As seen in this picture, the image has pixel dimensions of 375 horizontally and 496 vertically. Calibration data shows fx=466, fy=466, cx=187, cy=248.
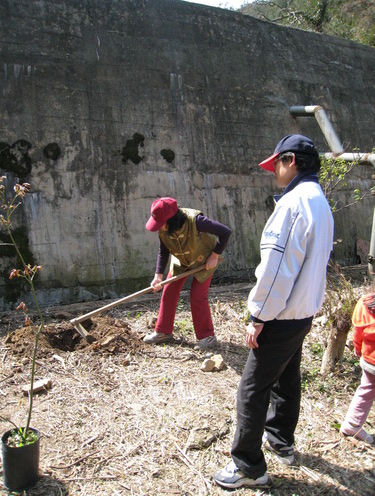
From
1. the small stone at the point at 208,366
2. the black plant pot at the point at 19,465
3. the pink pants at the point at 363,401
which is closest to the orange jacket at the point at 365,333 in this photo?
the pink pants at the point at 363,401

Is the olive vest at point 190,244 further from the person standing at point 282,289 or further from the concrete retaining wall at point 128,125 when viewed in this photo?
the concrete retaining wall at point 128,125

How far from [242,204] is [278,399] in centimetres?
494

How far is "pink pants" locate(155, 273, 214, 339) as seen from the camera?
4594 millimetres

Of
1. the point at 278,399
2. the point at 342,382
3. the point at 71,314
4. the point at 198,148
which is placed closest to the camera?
the point at 278,399

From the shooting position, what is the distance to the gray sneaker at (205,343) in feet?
15.2

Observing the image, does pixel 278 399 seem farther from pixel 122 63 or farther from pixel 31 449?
pixel 122 63

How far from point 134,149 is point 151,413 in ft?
13.9

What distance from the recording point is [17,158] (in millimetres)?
5965

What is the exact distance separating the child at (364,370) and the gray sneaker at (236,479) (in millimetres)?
895

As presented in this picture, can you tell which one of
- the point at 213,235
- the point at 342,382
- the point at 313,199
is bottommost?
the point at 342,382

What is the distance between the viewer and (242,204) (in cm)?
761

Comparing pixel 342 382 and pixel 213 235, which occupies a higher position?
pixel 213 235

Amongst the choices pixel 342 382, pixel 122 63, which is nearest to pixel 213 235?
pixel 342 382

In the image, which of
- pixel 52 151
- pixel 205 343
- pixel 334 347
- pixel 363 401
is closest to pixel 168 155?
pixel 52 151
